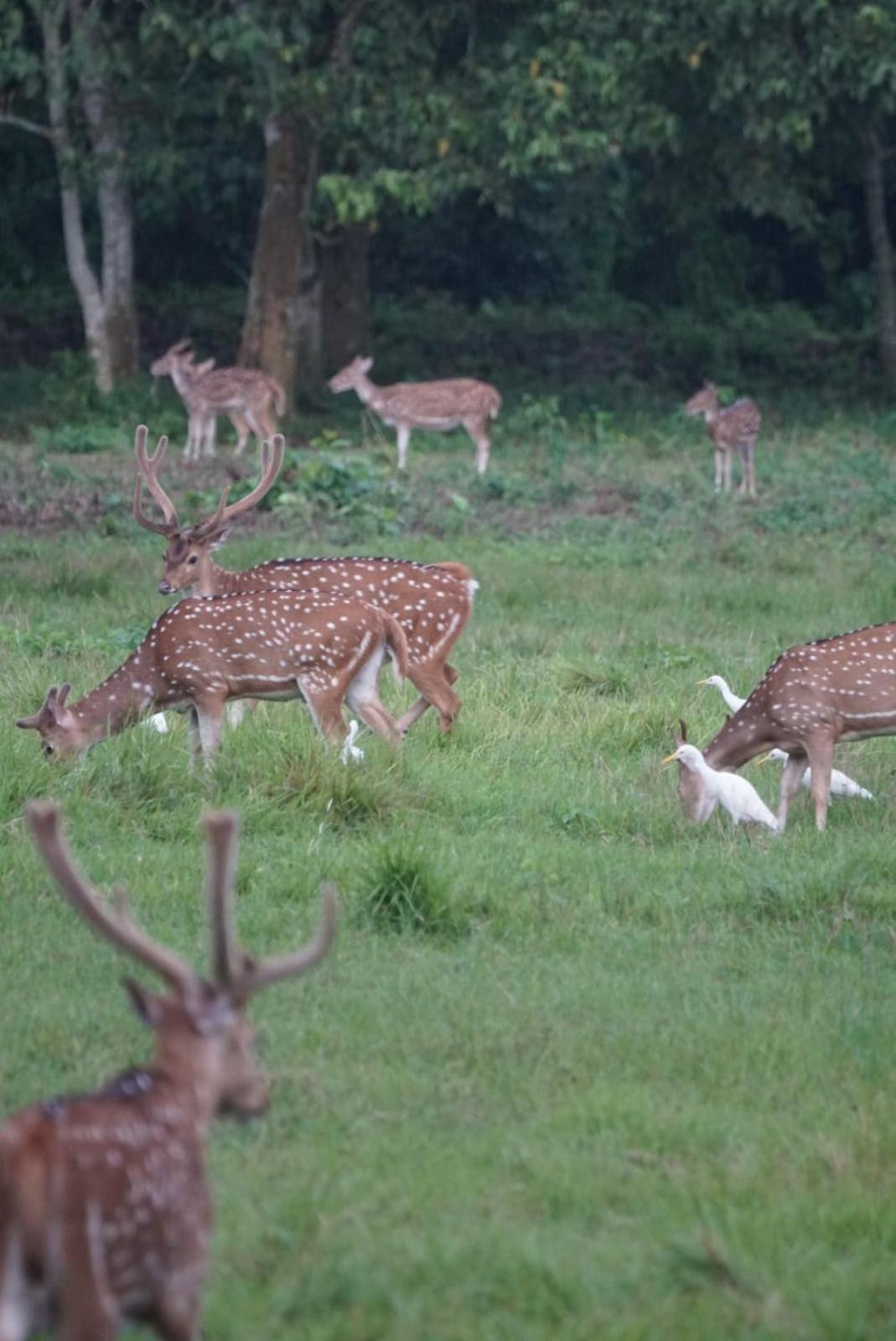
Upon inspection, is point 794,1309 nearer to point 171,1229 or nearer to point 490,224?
point 171,1229

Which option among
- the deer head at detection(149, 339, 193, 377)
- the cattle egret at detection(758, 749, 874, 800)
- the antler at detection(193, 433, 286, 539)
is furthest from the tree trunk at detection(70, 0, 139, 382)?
the cattle egret at detection(758, 749, 874, 800)

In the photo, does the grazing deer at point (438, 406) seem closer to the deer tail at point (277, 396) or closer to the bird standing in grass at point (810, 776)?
the deer tail at point (277, 396)

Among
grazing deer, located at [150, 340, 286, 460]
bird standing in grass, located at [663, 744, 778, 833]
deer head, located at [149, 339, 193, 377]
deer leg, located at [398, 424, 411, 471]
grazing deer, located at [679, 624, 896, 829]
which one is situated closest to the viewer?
bird standing in grass, located at [663, 744, 778, 833]

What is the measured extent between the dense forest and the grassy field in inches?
386

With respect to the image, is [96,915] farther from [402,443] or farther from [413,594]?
[402,443]

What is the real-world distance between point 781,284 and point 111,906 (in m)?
26.3

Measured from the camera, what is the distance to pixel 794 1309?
13.3 feet

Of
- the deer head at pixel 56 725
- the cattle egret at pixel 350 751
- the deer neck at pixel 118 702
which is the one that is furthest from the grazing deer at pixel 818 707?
the deer head at pixel 56 725

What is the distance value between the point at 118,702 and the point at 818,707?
2.92 m

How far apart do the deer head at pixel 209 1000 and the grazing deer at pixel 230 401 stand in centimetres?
1729

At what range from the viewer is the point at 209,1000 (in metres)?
3.52

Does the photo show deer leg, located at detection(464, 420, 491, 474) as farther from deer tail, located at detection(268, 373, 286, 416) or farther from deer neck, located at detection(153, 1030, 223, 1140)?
deer neck, located at detection(153, 1030, 223, 1140)

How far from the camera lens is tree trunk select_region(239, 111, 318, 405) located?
21.7 meters

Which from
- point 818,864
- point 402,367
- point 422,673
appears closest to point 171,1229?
point 818,864
